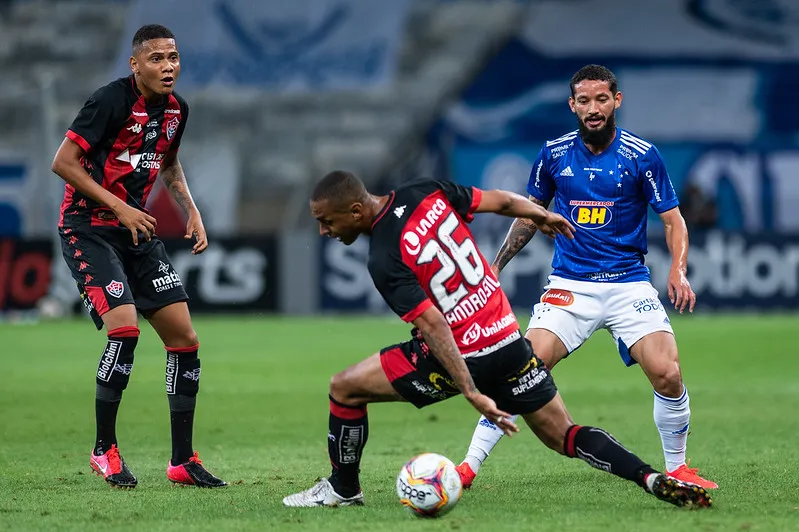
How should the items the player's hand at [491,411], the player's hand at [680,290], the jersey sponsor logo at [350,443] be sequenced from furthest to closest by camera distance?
the player's hand at [680,290] < the jersey sponsor logo at [350,443] < the player's hand at [491,411]

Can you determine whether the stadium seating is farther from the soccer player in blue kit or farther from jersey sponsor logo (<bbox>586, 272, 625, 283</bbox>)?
jersey sponsor logo (<bbox>586, 272, 625, 283</bbox>)

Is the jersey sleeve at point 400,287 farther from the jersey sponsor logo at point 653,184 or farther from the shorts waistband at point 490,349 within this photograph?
the jersey sponsor logo at point 653,184

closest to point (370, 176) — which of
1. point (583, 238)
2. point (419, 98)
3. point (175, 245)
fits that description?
point (419, 98)

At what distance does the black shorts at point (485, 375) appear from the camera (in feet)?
20.5

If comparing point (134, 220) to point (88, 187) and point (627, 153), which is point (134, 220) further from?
point (627, 153)

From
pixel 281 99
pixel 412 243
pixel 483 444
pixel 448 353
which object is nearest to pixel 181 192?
pixel 483 444

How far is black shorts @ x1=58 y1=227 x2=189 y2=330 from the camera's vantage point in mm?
7422

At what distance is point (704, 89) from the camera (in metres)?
32.7

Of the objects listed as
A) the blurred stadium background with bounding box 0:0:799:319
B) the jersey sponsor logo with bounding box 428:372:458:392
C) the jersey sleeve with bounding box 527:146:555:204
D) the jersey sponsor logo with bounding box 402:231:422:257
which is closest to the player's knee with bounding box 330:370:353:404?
the jersey sponsor logo with bounding box 428:372:458:392

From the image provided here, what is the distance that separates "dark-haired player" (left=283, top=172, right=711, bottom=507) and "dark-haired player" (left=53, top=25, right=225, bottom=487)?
1370 mm

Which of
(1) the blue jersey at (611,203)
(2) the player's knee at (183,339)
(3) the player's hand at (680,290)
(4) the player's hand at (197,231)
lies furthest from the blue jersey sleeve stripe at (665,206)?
(2) the player's knee at (183,339)

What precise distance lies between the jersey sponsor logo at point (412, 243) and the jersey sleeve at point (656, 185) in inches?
79.2

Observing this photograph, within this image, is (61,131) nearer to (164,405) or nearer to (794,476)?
(164,405)

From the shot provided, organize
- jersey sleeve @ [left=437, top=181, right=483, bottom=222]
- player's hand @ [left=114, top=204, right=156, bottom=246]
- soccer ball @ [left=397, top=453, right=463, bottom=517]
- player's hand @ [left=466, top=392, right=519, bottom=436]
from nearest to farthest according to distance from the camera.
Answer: player's hand @ [left=466, top=392, right=519, bottom=436], soccer ball @ [left=397, top=453, right=463, bottom=517], jersey sleeve @ [left=437, top=181, right=483, bottom=222], player's hand @ [left=114, top=204, right=156, bottom=246]
